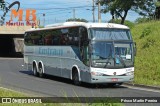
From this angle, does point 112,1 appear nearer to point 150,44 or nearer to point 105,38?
point 150,44

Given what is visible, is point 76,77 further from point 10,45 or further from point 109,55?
point 10,45

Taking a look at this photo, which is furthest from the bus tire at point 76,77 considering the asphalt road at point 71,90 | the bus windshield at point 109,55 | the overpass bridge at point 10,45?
the overpass bridge at point 10,45

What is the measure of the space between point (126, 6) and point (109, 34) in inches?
1274

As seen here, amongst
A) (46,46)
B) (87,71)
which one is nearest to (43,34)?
(46,46)

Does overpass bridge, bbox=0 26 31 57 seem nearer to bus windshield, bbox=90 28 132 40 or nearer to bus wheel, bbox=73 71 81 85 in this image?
bus wheel, bbox=73 71 81 85

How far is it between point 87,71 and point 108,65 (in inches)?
41.9

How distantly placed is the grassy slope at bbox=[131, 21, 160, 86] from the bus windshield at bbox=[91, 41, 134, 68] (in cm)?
195

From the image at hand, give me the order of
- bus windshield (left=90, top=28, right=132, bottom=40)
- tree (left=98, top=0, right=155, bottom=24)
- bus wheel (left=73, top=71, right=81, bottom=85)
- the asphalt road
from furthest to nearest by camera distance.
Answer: tree (left=98, top=0, right=155, bottom=24)
bus wheel (left=73, top=71, right=81, bottom=85)
bus windshield (left=90, top=28, right=132, bottom=40)
the asphalt road

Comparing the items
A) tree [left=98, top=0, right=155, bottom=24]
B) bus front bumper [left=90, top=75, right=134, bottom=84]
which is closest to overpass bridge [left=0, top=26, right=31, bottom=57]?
tree [left=98, top=0, right=155, bottom=24]

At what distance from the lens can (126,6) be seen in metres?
53.0

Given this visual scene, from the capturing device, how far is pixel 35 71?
2903cm

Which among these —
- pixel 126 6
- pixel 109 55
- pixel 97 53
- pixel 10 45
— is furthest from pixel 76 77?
pixel 10 45

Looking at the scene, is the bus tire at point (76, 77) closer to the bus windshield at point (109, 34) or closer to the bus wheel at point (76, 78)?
the bus wheel at point (76, 78)

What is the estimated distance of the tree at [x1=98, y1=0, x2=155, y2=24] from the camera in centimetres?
5344
